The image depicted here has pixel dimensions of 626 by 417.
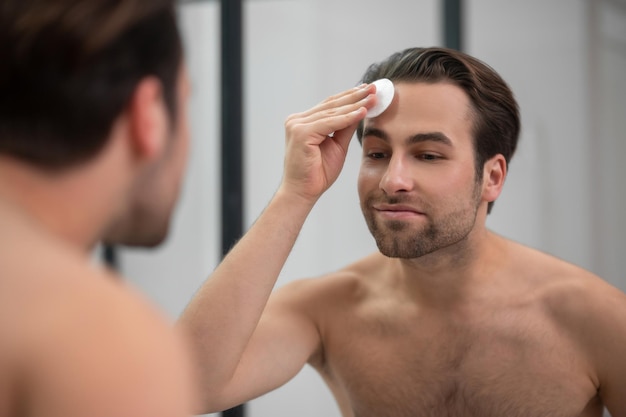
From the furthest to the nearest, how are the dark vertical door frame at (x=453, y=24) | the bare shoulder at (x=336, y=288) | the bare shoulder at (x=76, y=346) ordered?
the dark vertical door frame at (x=453, y=24) < the bare shoulder at (x=336, y=288) < the bare shoulder at (x=76, y=346)

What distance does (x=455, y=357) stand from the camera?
1.45m

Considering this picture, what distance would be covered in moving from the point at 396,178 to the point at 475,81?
0.90 ft

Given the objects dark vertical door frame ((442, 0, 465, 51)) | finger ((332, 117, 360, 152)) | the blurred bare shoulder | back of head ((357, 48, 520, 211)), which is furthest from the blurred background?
the blurred bare shoulder

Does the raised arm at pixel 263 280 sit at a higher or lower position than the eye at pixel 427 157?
lower

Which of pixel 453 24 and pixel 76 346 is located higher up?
pixel 453 24

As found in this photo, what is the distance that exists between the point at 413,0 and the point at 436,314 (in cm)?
163

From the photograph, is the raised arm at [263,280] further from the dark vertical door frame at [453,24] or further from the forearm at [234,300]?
the dark vertical door frame at [453,24]

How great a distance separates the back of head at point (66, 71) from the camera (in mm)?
570

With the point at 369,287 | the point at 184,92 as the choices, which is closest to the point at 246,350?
the point at 369,287

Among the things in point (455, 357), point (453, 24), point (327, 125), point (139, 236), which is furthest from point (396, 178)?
point (453, 24)

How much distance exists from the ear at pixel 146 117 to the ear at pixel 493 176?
921 mm

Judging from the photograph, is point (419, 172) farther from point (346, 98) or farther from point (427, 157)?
point (346, 98)

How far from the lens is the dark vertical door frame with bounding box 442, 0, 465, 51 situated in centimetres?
Answer: 262

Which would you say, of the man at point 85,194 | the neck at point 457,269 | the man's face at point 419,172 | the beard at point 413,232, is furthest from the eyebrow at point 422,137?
the man at point 85,194
